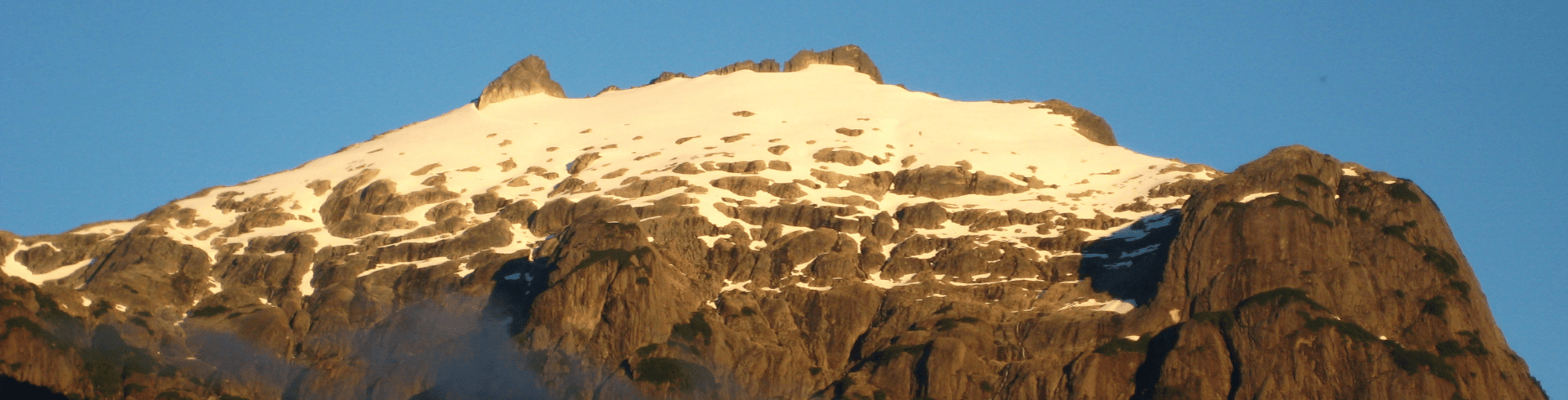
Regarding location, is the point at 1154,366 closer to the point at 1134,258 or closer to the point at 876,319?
the point at 1134,258

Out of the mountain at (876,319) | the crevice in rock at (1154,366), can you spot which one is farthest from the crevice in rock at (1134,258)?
the crevice in rock at (1154,366)

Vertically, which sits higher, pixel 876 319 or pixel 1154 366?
pixel 876 319

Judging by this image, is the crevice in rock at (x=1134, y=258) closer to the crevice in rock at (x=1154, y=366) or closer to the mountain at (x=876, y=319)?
the mountain at (x=876, y=319)

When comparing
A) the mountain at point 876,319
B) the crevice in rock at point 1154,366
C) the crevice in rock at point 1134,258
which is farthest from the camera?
the crevice in rock at point 1134,258

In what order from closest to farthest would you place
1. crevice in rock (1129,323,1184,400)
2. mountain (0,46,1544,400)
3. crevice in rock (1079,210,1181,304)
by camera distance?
1. crevice in rock (1129,323,1184,400)
2. mountain (0,46,1544,400)
3. crevice in rock (1079,210,1181,304)

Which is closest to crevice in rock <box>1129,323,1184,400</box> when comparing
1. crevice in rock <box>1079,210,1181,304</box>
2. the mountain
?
the mountain

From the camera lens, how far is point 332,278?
19912 cm

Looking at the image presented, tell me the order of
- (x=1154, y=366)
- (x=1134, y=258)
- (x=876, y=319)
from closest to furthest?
(x=1154, y=366), (x=876, y=319), (x=1134, y=258)

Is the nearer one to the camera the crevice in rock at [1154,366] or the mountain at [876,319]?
the crevice in rock at [1154,366]

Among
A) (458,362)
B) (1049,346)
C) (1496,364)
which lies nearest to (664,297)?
(458,362)

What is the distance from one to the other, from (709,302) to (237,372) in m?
44.8

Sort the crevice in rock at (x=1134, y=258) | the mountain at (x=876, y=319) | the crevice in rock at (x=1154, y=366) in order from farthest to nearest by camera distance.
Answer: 1. the crevice in rock at (x=1134, y=258)
2. the mountain at (x=876, y=319)
3. the crevice in rock at (x=1154, y=366)

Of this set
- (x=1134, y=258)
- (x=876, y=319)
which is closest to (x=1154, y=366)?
(x=1134, y=258)

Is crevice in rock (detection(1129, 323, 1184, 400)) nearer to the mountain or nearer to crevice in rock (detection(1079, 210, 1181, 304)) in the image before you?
the mountain
